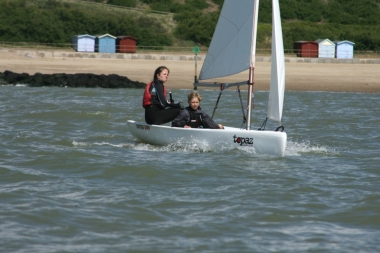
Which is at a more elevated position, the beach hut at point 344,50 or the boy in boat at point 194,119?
the beach hut at point 344,50

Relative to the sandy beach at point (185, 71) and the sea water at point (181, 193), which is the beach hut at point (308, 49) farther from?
the sea water at point (181, 193)

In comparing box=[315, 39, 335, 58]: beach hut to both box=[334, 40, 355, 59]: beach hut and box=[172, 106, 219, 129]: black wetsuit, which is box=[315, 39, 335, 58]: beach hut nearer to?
box=[334, 40, 355, 59]: beach hut

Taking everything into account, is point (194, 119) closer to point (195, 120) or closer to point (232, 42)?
point (195, 120)

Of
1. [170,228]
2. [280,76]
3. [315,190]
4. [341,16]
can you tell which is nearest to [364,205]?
[315,190]

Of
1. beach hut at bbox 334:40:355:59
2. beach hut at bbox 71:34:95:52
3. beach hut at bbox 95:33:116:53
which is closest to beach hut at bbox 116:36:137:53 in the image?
beach hut at bbox 95:33:116:53

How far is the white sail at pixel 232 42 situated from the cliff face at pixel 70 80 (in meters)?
13.3

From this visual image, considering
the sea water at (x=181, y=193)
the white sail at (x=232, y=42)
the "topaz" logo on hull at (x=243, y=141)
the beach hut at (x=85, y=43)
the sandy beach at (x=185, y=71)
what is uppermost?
the beach hut at (x=85, y=43)

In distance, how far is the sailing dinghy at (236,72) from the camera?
8953 millimetres

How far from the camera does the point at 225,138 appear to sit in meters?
9.12

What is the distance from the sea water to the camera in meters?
5.70

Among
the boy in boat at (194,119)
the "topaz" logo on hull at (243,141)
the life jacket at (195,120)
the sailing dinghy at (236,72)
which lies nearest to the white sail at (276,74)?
the sailing dinghy at (236,72)

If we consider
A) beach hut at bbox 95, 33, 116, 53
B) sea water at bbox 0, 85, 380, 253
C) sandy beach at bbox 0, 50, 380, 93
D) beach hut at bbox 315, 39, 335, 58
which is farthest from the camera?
beach hut at bbox 315, 39, 335, 58

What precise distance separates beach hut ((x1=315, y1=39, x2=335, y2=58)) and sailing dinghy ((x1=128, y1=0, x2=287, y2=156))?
1224 inches

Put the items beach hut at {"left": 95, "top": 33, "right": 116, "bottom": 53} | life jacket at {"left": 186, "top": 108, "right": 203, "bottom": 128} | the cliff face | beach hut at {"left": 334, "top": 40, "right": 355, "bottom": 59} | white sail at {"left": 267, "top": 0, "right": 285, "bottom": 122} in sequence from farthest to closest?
beach hut at {"left": 334, "top": 40, "right": 355, "bottom": 59} < beach hut at {"left": 95, "top": 33, "right": 116, "bottom": 53} < the cliff face < life jacket at {"left": 186, "top": 108, "right": 203, "bottom": 128} < white sail at {"left": 267, "top": 0, "right": 285, "bottom": 122}
